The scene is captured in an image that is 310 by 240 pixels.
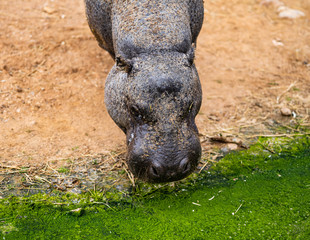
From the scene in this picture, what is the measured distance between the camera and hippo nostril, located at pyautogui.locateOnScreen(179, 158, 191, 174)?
3.72 m

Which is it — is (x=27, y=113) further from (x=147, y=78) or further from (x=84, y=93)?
(x=147, y=78)

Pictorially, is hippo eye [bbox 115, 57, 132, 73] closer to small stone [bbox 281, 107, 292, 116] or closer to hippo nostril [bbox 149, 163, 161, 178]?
hippo nostril [bbox 149, 163, 161, 178]

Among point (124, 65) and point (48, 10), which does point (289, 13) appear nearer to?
point (48, 10)

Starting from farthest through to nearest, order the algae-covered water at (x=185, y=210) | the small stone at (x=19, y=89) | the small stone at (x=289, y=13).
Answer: the small stone at (x=289, y=13) < the small stone at (x=19, y=89) < the algae-covered water at (x=185, y=210)

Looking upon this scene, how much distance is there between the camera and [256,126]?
616 centimetres

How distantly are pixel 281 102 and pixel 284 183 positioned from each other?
2.36 meters

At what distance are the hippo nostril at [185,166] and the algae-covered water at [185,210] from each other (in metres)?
0.68

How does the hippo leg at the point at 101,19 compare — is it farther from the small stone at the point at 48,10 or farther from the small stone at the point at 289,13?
the small stone at the point at 289,13

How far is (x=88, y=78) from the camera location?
6930 mm

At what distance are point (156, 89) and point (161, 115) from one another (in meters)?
0.26

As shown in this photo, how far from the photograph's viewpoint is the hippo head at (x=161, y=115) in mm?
3713

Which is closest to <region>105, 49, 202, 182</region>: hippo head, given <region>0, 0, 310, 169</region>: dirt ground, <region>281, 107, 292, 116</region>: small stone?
<region>0, 0, 310, 169</region>: dirt ground

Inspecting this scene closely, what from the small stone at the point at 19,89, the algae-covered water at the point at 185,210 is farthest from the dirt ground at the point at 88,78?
the algae-covered water at the point at 185,210

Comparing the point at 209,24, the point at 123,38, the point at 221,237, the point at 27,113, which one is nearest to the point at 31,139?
the point at 27,113
